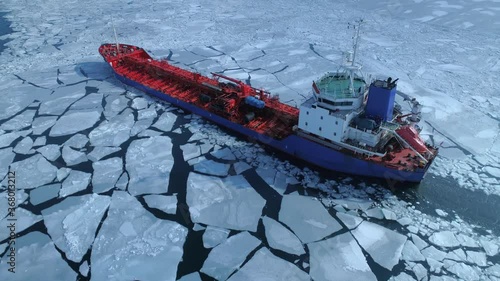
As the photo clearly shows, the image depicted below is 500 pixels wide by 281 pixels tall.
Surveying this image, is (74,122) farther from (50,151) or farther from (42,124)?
(50,151)

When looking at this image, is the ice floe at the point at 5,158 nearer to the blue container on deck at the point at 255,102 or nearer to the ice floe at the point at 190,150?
the ice floe at the point at 190,150

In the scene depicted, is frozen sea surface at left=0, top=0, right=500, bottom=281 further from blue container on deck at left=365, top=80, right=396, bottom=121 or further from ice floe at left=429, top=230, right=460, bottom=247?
blue container on deck at left=365, top=80, right=396, bottom=121

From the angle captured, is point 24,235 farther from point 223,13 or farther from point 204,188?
point 223,13

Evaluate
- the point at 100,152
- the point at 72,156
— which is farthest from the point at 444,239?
the point at 72,156

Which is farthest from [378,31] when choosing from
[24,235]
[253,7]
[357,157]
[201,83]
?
[24,235]

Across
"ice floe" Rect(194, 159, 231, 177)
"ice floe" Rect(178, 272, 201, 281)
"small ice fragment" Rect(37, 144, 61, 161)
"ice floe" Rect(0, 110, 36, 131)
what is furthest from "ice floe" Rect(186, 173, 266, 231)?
"ice floe" Rect(0, 110, 36, 131)
